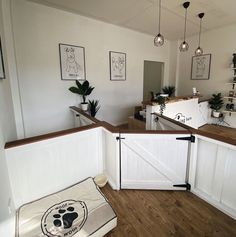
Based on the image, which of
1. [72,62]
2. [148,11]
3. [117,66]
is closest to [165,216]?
[72,62]

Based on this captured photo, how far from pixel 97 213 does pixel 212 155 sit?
1.36 meters

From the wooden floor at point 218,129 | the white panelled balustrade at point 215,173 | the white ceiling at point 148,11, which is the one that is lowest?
the wooden floor at point 218,129

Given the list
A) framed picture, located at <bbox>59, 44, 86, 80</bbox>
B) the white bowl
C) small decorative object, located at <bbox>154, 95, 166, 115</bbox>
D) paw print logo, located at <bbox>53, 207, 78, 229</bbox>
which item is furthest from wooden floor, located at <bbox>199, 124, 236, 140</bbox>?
paw print logo, located at <bbox>53, 207, 78, 229</bbox>

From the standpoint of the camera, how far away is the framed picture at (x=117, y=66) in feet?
13.5

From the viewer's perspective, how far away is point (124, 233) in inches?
55.7

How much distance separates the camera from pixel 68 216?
1492mm

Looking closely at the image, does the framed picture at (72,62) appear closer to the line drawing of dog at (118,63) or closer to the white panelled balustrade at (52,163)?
the line drawing of dog at (118,63)

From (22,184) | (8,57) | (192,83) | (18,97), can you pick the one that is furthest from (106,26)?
(22,184)

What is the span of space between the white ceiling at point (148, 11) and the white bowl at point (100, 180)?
10.3 ft

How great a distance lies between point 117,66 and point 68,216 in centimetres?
371

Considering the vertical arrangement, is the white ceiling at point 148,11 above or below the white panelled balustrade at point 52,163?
above

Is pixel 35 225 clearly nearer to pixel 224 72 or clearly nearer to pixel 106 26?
pixel 106 26

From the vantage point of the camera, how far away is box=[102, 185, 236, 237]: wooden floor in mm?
1412

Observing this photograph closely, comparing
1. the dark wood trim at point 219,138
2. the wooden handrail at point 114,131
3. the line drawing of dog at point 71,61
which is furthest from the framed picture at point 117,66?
the dark wood trim at point 219,138
